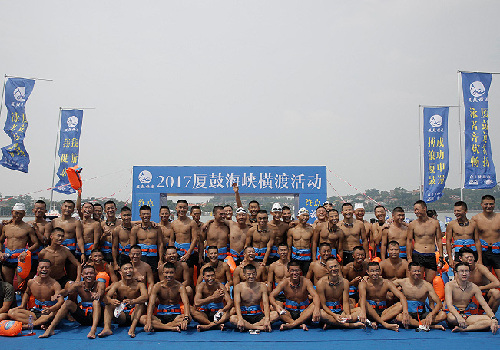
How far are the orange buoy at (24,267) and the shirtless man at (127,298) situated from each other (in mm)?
1609

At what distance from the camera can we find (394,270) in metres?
5.86

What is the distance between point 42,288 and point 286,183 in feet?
32.2

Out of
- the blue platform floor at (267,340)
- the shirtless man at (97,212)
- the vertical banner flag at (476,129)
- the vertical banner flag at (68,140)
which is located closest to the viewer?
the blue platform floor at (267,340)

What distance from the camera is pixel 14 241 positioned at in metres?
5.92

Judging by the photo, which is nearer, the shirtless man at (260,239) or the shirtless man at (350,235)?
the shirtless man at (260,239)

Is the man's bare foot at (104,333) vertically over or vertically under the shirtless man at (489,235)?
under

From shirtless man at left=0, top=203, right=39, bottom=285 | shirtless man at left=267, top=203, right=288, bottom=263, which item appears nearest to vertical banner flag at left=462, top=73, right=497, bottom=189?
shirtless man at left=267, top=203, right=288, bottom=263

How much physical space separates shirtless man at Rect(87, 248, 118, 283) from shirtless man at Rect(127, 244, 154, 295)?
610mm

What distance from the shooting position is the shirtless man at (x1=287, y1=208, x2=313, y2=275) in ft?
21.1

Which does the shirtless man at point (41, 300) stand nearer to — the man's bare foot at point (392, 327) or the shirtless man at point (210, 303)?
the shirtless man at point (210, 303)

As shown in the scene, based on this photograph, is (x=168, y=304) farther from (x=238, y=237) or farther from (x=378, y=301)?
(x=378, y=301)

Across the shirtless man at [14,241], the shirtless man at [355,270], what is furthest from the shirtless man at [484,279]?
the shirtless man at [14,241]

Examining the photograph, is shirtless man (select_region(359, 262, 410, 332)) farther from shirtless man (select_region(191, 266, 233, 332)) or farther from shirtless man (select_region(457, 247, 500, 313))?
shirtless man (select_region(191, 266, 233, 332))

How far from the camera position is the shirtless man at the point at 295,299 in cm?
534
